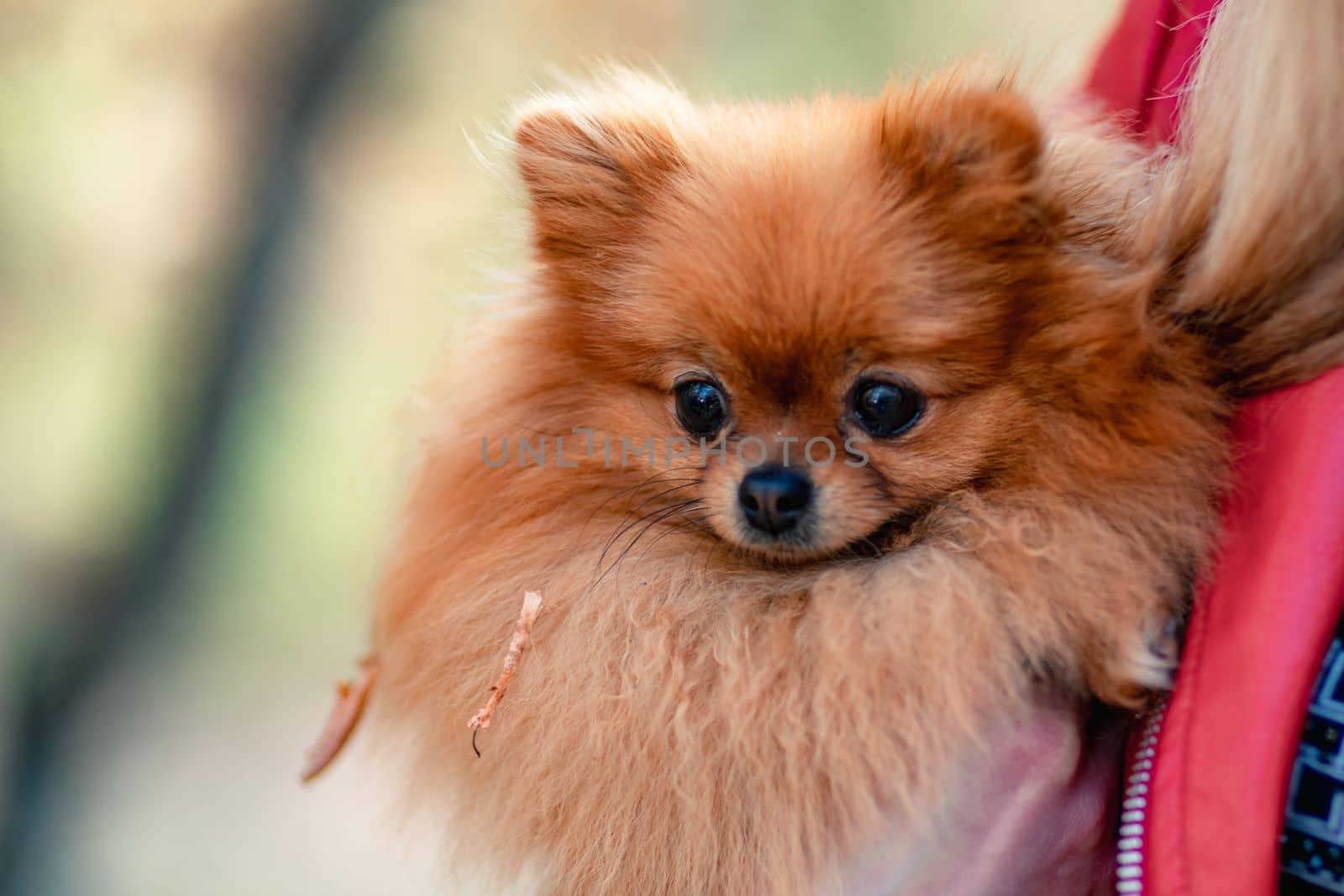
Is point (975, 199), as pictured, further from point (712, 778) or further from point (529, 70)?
point (529, 70)

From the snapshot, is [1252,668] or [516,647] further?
[516,647]

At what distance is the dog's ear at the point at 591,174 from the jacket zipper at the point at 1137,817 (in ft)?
2.93

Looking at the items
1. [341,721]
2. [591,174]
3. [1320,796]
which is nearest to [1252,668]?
[1320,796]

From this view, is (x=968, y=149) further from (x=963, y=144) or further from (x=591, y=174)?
(x=591, y=174)

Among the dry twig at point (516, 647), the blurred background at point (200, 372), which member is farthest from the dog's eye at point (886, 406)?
the blurred background at point (200, 372)

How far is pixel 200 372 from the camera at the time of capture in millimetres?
2742

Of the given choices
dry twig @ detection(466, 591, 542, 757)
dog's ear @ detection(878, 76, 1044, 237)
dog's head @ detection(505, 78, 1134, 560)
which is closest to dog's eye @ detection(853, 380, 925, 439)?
dog's head @ detection(505, 78, 1134, 560)

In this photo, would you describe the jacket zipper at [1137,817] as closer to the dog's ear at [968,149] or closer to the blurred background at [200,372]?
the dog's ear at [968,149]

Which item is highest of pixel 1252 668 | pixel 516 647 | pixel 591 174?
pixel 591 174

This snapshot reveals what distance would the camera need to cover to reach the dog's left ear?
126 cm

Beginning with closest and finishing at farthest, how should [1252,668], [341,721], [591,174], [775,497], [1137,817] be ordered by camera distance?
[1252,668] < [1137,817] < [775,497] < [591,174] < [341,721]

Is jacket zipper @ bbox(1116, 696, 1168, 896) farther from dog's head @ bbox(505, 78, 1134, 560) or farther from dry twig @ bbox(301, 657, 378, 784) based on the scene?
dry twig @ bbox(301, 657, 378, 784)

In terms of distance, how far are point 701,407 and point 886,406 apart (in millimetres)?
→ 252

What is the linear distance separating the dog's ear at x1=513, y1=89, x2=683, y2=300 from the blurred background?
0.30m
